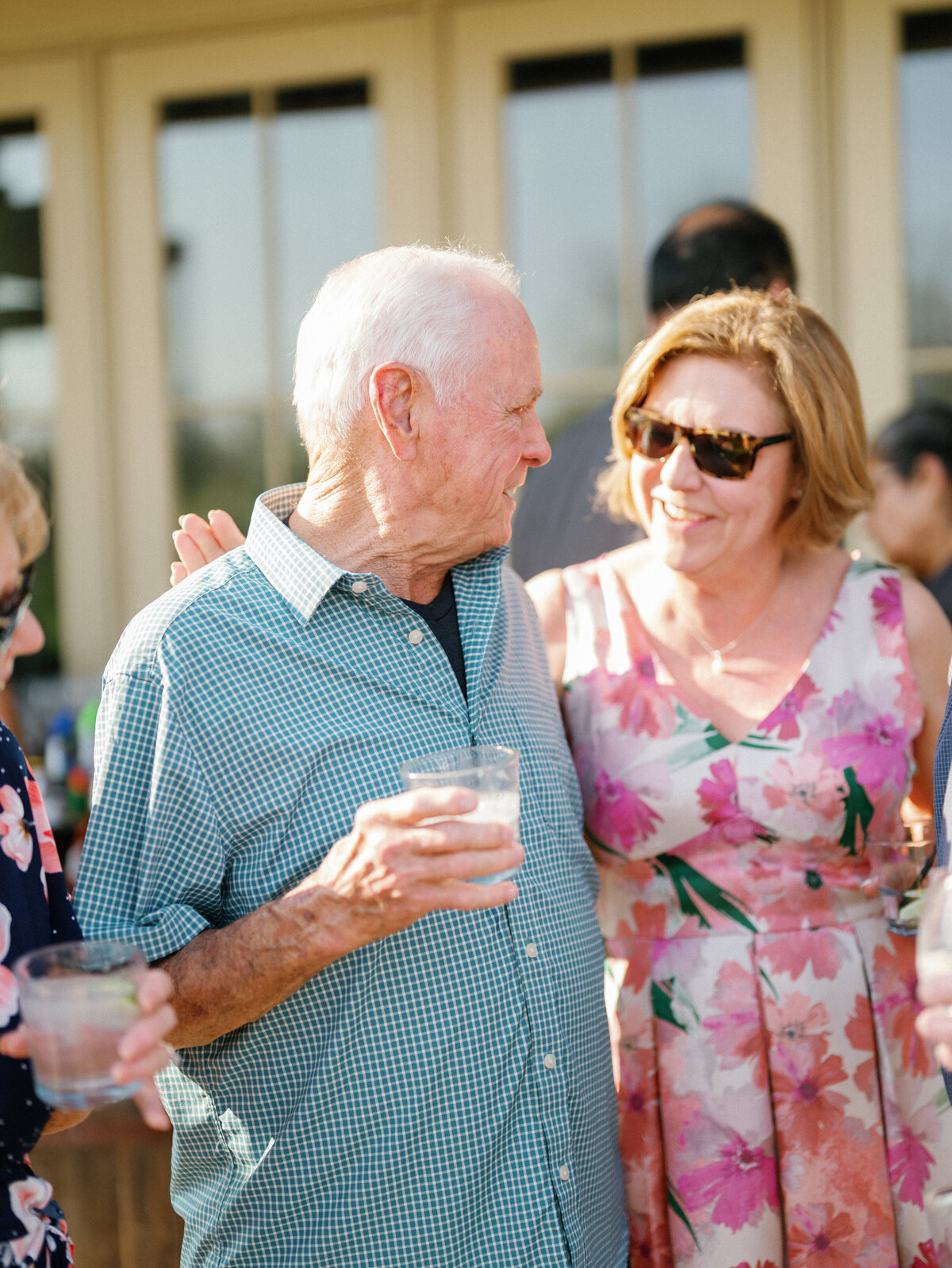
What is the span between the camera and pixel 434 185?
158 inches

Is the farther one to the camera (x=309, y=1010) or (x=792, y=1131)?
(x=792, y=1131)

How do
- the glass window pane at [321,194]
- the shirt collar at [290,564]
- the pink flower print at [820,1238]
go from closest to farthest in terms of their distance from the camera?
the shirt collar at [290,564]
the pink flower print at [820,1238]
the glass window pane at [321,194]

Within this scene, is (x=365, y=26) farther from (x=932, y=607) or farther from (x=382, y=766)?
(x=382, y=766)

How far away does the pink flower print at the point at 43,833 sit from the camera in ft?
4.98

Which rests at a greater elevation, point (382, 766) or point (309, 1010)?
point (382, 766)

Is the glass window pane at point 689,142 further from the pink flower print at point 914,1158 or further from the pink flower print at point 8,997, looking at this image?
the pink flower print at point 8,997

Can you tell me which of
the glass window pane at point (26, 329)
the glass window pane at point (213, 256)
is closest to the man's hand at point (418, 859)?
the glass window pane at point (213, 256)

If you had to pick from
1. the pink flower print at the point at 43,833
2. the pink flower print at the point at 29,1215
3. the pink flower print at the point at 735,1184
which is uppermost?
the pink flower print at the point at 43,833

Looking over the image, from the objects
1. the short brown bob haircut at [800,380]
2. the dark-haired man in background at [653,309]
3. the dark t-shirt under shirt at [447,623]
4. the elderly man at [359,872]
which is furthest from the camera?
the dark-haired man in background at [653,309]

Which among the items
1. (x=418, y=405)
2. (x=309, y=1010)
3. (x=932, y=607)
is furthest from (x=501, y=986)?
(x=932, y=607)

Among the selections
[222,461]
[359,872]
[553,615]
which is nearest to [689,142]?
[222,461]

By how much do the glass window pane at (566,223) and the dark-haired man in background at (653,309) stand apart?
105 centimetres

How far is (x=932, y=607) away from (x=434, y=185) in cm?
248

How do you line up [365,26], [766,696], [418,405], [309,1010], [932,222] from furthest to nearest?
[365,26]
[932,222]
[766,696]
[418,405]
[309,1010]
